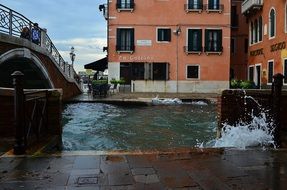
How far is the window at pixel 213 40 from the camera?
3447 cm

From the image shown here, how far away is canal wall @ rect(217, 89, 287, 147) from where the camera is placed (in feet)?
28.3

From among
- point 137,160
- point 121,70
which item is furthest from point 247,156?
point 121,70

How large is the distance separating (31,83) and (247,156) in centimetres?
1951

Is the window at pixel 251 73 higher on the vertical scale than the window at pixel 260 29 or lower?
lower

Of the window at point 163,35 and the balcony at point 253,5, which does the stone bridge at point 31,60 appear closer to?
the window at point 163,35

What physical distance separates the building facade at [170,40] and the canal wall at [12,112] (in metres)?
25.5

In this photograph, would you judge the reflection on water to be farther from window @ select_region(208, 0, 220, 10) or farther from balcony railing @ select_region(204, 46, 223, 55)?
window @ select_region(208, 0, 220, 10)

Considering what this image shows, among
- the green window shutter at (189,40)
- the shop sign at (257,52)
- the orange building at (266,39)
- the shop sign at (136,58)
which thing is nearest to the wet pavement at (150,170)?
the orange building at (266,39)

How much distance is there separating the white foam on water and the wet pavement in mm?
600

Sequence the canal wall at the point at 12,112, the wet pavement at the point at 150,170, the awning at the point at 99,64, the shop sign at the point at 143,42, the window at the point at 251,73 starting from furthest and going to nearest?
the awning at the point at 99,64 < the shop sign at the point at 143,42 < the window at the point at 251,73 < the canal wall at the point at 12,112 < the wet pavement at the point at 150,170

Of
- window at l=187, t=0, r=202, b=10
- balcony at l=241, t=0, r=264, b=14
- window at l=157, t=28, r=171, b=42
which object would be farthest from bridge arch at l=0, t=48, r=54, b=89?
balcony at l=241, t=0, r=264, b=14

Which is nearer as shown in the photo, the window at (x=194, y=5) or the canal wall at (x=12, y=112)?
the canal wall at (x=12, y=112)

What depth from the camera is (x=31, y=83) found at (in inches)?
952

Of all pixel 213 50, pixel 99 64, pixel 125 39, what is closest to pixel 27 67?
pixel 125 39
